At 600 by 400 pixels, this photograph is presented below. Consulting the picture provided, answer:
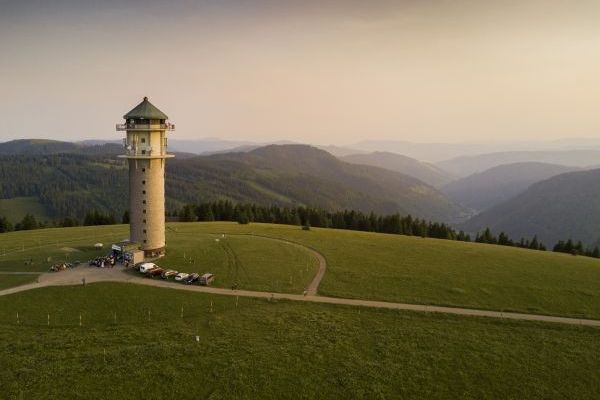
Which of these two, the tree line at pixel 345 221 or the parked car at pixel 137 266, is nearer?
the parked car at pixel 137 266

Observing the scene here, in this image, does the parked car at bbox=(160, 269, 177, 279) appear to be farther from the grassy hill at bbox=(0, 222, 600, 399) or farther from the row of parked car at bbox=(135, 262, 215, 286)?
the grassy hill at bbox=(0, 222, 600, 399)

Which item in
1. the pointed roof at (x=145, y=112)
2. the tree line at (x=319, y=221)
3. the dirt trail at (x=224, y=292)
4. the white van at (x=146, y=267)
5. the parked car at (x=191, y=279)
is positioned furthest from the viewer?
the tree line at (x=319, y=221)

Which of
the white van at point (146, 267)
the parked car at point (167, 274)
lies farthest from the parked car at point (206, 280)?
the white van at point (146, 267)

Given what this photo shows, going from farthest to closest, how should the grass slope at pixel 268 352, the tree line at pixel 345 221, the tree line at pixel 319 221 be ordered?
1. the tree line at pixel 345 221
2. the tree line at pixel 319 221
3. the grass slope at pixel 268 352

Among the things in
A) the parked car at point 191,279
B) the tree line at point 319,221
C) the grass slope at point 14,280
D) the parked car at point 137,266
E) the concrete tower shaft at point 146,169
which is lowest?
the tree line at point 319,221

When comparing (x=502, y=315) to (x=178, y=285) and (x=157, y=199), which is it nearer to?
(x=178, y=285)

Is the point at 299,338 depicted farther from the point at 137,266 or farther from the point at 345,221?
the point at 345,221

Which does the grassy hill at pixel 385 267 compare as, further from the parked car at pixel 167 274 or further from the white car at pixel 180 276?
Result: the white car at pixel 180 276

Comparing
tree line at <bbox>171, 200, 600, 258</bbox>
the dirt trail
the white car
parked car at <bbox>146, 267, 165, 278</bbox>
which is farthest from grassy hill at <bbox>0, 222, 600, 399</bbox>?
tree line at <bbox>171, 200, 600, 258</bbox>

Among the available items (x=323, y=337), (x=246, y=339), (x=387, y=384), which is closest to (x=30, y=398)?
(x=246, y=339)
